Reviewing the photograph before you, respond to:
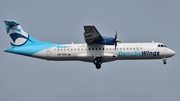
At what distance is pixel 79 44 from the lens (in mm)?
39031

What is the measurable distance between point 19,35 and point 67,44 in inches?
211

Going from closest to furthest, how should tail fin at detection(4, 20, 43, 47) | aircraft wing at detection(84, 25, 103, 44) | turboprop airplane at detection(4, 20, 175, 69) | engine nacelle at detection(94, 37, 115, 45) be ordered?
aircraft wing at detection(84, 25, 103, 44) < engine nacelle at detection(94, 37, 115, 45) < turboprop airplane at detection(4, 20, 175, 69) < tail fin at detection(4, 20, 43, 47)

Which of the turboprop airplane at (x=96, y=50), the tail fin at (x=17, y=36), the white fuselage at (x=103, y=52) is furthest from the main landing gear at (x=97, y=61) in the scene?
the tail fin at (x=17, y=36)

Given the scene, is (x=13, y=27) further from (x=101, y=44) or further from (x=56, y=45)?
(x=101, y=44)

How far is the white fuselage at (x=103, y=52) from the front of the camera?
1505 inches

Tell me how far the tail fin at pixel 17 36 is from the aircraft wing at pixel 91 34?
5.85 meters

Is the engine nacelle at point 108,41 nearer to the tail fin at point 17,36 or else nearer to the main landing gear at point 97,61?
the main landing gear at point 97,61

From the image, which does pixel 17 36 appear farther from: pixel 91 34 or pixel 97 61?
pixel 97 61

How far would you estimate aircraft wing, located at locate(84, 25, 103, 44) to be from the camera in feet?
118

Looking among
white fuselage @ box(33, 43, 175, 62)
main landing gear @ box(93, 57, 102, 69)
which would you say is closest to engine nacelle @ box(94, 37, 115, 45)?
white fuselage @ box(33, 43, 175, 62)

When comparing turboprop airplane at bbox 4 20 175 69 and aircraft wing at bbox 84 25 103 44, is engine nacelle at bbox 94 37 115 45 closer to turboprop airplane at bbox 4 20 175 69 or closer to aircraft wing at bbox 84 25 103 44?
turboprop airplane at bbox 4 20 175 69

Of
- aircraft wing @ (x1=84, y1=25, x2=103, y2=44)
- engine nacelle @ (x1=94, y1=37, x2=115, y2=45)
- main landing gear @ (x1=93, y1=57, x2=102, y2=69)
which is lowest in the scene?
main landing gear @ (x1=93, y1=57, x2=102, y2=69)

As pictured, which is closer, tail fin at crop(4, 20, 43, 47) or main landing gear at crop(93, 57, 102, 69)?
main landing gear at crop(93, 57, 102, 69)

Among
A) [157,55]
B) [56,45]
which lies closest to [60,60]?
[56,45]
